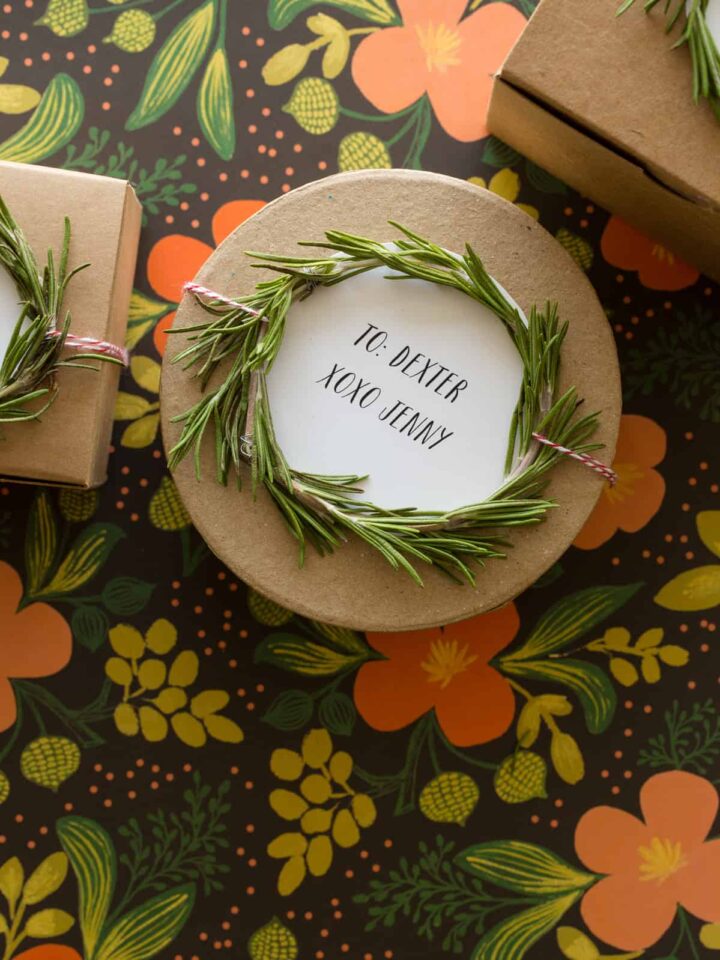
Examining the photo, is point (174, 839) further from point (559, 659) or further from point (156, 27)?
point (156, 27)

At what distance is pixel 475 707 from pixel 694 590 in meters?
0.22

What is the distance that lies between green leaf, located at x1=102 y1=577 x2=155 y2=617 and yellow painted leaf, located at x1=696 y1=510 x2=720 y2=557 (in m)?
0.49

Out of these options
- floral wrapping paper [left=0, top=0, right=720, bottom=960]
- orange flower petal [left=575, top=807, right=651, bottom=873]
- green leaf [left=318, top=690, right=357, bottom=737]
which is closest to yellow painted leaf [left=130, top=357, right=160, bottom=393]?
floral wrapping paper [left=0, top=0, right=720, bottom=960]

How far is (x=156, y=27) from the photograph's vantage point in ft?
2.71

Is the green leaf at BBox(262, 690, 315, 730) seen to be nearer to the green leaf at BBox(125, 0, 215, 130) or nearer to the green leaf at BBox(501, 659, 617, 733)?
→ the green leaf at BBox(501, 659, 617, 733)

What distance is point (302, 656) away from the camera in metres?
0.82

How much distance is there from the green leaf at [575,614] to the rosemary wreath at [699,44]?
0.41 m

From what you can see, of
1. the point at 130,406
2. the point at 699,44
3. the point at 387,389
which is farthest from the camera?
the point at 130,406

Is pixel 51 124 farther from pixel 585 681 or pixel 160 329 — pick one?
pixel 585 681

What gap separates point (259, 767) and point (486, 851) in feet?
0.71

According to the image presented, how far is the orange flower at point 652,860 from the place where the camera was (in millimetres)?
816

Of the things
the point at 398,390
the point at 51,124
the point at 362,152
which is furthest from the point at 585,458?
the point at 51,124

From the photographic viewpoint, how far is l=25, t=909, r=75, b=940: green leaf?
2.69 ft

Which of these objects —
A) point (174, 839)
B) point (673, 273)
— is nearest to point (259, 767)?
point (174, 839)
